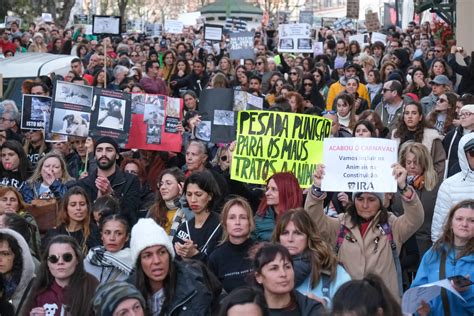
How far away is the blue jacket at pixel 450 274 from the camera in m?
6.43

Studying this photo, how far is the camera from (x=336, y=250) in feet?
24.4

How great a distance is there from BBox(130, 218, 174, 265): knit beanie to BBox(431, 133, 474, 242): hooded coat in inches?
90.7

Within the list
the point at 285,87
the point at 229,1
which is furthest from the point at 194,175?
the point at 229,1

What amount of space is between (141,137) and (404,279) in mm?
4637

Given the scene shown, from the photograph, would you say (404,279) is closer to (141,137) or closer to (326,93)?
(141,137)

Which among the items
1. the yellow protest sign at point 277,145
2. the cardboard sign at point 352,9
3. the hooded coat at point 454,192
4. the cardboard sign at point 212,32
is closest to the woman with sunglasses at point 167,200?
the yellow protest sign at point 277,145

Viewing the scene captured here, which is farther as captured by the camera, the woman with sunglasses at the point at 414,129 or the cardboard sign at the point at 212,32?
the cardboard sign at the point at 212,32

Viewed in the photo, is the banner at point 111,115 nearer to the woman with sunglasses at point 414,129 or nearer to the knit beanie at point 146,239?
the woman with sunglasses at point 414,129

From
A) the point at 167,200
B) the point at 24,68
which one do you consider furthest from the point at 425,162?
the point at 24,68

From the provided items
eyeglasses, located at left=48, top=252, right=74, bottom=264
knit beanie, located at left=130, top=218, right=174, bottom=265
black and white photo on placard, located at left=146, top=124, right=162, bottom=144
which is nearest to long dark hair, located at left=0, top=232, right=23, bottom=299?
eyeglasses, located at left=48, top=252, right=74, bottom=264

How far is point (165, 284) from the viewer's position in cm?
649

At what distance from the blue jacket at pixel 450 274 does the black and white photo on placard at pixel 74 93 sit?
20.9 ft

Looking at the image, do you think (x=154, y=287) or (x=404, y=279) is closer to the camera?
(x=154, y=287)

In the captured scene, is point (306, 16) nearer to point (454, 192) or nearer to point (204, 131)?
point (204, 131)
